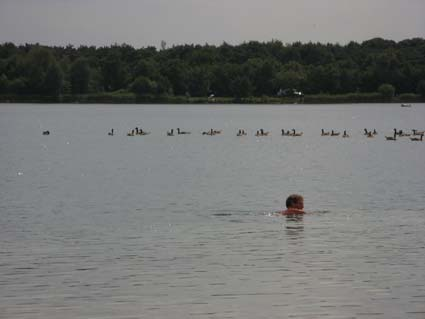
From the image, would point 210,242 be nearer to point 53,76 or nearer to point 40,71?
point 53,76

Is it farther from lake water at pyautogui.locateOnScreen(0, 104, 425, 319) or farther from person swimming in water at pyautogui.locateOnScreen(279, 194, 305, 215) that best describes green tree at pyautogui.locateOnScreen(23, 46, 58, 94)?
person swimming in water at pyautogui.locateOnScreen(279, 194, 305, 215)

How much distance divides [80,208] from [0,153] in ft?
124

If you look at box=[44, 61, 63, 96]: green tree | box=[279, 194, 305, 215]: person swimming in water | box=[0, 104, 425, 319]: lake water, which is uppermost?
box=[44, 61, 63, 96]: green tree

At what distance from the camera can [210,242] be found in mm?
26734

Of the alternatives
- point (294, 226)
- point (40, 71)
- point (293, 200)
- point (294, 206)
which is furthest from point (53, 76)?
point (294, 226)

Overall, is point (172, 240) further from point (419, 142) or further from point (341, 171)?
point (419, 142)

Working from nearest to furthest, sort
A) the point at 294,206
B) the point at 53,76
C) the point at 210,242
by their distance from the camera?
1. the point at 210,242
2. the point at 294,206
3. the point at 53,76

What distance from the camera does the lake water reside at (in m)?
19.6

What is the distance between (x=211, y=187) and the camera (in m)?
44.5

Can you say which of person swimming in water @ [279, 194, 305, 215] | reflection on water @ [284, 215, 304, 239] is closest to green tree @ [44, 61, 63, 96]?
person swimming in water @ [279, 194, 305, 215]

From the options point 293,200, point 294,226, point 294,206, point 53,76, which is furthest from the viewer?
point 53,76

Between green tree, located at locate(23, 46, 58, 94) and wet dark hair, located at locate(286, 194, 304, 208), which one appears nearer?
wet dark hair, located at locate(286, 194, 304, 208)

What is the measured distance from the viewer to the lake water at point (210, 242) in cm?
1959

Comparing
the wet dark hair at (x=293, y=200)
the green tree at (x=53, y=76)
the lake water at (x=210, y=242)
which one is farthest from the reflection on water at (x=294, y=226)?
the green tree at (x=53, y=76)
